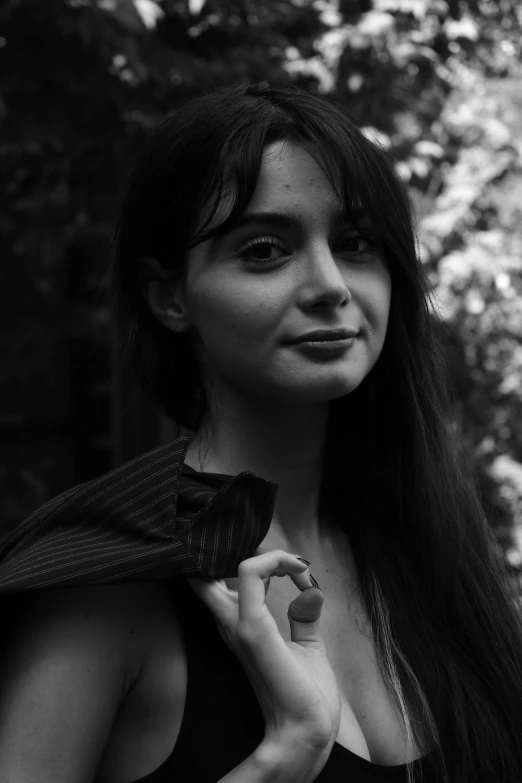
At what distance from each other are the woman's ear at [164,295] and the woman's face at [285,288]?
3.5 inches

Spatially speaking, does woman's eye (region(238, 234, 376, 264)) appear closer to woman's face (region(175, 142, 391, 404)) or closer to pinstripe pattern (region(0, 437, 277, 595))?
woman's face (region(175, 142, 391, 404))

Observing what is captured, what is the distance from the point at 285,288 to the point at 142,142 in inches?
81.9

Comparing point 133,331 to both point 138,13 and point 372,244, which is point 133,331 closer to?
point 372,244

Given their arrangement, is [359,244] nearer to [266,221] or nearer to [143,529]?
[266,221]

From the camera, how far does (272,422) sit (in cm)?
160

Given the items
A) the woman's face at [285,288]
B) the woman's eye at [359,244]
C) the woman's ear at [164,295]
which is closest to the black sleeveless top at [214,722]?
the woman's face at [285,288]

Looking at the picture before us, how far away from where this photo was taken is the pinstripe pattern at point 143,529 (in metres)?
1.23

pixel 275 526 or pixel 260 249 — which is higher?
pixel 260 249

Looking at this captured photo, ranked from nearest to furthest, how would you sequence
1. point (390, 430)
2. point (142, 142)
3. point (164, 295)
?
point (164, 295) → point (390, 430) → point (142, 142)

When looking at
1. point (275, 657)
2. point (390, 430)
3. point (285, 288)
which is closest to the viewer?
point (275, 657)

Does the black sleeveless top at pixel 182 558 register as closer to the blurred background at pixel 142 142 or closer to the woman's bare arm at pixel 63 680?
the woman's bare arm at pixel 63 680

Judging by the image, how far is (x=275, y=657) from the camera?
1.21 meters

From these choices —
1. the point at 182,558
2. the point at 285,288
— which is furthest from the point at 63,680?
the point at 285,288

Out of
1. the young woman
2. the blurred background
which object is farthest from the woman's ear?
the blurred background
